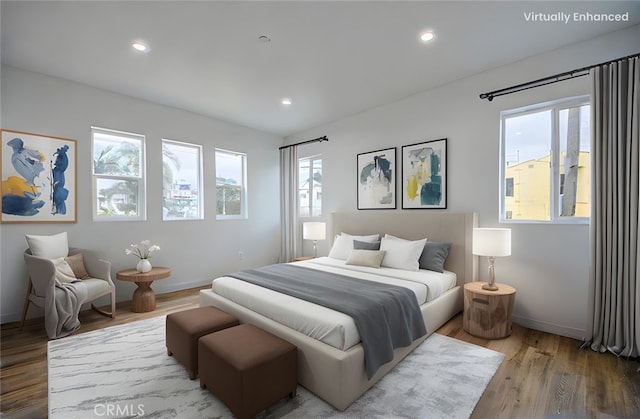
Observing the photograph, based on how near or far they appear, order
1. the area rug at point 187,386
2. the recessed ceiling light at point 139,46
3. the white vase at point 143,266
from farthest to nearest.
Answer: the white vase at point 143,266, the recessed ceiling light at point 139,46, the area rug at point 187,386

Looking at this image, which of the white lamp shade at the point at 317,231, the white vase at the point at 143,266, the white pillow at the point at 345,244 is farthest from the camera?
the white lamp shade at the point at 317,231

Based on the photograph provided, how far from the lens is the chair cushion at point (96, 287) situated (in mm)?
3109

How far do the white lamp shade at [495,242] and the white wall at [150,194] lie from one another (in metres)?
3.95

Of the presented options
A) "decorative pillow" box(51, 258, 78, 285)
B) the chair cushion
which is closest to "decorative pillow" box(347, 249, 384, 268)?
the chair cushion

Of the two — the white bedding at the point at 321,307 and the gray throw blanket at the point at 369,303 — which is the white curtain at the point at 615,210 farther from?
the gray throw blanket at the point at 369,303

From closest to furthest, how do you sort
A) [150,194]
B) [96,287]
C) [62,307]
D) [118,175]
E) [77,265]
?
[62,307]
[96,287]
[77,265]
[118,175]
[150,194]

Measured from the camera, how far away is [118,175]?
400 cm

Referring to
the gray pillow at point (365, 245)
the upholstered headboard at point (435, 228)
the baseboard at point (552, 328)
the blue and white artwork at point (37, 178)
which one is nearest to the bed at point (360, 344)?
the upholstered headboard at point (435, 228)

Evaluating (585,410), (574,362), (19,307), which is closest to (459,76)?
(574,362)

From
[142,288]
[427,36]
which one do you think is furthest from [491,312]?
[142,288]

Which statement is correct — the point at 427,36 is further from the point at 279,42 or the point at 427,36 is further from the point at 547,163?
the point at 547,163

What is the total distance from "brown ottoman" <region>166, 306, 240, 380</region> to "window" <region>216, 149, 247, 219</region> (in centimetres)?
282

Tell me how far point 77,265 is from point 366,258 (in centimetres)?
344

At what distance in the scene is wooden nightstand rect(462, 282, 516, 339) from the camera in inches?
109
